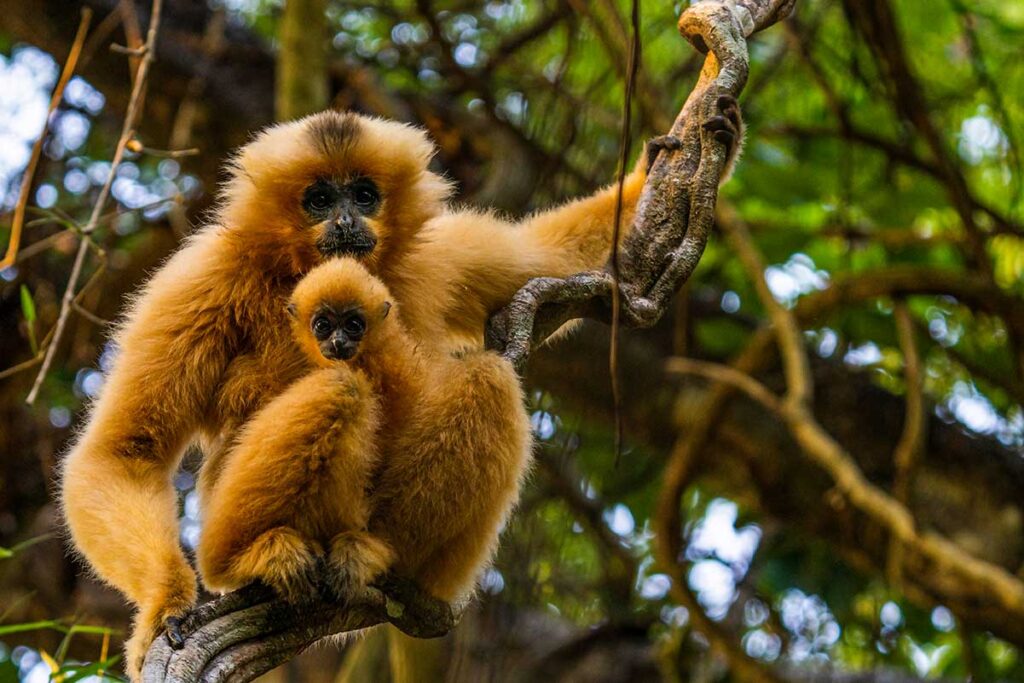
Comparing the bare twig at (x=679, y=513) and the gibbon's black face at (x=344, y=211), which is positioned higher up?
the gibbon's black face at (x=344, y=211)

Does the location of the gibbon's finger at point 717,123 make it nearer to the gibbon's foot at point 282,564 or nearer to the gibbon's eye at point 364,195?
the gibbon's eye at point 364,195

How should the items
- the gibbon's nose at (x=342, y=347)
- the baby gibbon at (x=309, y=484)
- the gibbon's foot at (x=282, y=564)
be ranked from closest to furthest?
the gibbon's foot at (x=282, y=564)
the baby gibbon at (x=309, y=484)
the gibbon's nose at (x=342, y=347)

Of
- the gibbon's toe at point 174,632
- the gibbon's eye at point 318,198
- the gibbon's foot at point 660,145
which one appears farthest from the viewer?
the gibbon's eye at point 318,198

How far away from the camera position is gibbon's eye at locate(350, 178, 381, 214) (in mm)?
3541

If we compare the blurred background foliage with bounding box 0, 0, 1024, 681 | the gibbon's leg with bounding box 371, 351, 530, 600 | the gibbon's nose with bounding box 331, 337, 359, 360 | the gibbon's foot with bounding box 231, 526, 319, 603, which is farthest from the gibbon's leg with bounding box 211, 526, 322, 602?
the blurred background foliage with bounding box 0, 0, 1024, 681

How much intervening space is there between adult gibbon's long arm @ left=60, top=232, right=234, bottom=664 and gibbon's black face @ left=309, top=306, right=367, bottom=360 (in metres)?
0.42

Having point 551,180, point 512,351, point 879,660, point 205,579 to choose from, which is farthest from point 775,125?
point 205,579

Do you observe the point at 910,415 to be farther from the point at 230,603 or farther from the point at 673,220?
the point at 230,603

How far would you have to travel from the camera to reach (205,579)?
284 centimetres

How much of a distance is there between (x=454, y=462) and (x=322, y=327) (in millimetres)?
484

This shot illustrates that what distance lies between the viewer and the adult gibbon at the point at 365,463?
272 cm

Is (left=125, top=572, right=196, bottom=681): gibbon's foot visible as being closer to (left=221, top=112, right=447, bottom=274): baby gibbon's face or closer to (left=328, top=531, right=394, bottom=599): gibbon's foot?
(left=328, top=531, right=394, bottom=599): gibbon's foot

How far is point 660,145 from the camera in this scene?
338 centimetres

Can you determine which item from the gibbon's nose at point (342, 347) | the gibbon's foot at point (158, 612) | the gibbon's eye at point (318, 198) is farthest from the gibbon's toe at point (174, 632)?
the gibbon's eye at point (318, 198)
